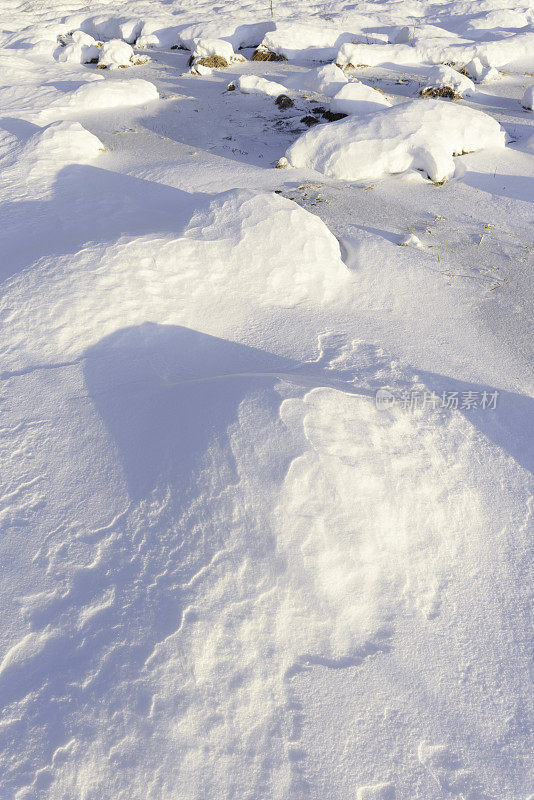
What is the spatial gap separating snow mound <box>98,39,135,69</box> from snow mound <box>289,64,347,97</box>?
327 cm

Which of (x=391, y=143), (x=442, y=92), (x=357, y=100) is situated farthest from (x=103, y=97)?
(x=442, y=92)

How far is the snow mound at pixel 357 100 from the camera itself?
6754mm

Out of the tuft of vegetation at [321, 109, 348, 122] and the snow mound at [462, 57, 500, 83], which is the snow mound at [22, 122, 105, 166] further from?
the snow mound at [462, 57, 500, 83]

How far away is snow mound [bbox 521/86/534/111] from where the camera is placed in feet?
23.3

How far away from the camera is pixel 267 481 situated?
2.54 m

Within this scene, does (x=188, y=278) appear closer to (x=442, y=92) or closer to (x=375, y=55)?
(x=442, y=92)

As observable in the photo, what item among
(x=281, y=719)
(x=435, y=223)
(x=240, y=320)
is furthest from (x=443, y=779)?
(x=435, y=223)

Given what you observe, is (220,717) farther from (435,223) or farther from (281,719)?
(435,223)

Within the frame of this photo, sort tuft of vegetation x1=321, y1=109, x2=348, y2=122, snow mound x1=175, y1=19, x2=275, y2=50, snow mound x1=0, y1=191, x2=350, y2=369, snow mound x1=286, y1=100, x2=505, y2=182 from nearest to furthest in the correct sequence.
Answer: snow mound x1=0, y1=191, x2=350, y2=369 → snow mound x1=286, y1=100, x2=505, y2=182 → tuft of vegetation x1=321, y1=109, x2=348, y2=122 → snow mound x1=175, y1=19, x2=275, y2=50

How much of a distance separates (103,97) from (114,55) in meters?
2.22

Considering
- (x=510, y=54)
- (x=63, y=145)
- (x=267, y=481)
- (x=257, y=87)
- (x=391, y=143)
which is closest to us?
(x=267, y=481)

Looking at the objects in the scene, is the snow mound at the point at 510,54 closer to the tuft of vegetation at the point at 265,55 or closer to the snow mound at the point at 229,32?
the tuft of vegetation at the point at 265,55

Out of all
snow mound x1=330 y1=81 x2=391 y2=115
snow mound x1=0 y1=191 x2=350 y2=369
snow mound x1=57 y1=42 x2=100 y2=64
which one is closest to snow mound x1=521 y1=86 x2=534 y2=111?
snow mound x1=330 y1=81 x2=391 y2=115

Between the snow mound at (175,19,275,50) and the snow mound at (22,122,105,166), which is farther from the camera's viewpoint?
the snow mound at (175,19,275,50)
